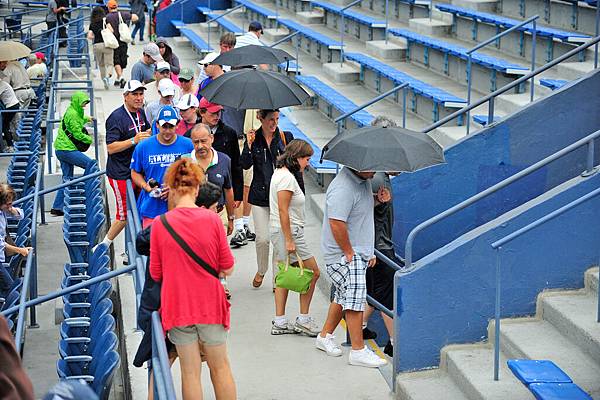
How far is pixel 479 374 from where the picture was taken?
6992 millimetres

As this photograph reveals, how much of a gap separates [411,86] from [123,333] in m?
5.58

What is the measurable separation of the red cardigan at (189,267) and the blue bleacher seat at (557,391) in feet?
5.87

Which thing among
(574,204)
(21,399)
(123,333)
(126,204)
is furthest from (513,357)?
(21,399)

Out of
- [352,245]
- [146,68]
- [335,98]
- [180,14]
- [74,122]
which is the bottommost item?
[180,14]

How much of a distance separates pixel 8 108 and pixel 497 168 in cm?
952

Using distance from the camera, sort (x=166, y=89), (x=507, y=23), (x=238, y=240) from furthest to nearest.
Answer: (x=507, y=23) → (x=238, y=240) → (x=166, y=89)

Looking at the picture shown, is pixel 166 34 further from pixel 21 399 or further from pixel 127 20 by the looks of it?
pixel 21 399

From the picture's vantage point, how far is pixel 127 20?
25203 millimetres

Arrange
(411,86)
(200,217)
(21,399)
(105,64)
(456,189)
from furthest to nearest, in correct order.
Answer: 1. (105,64)
2. (411,86)
3. (456,189)
4. (200,217)
5. (21,399)

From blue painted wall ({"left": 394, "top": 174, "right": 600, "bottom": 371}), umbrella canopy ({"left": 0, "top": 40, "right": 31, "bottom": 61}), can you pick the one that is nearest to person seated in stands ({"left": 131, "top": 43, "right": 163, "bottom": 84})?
umbrella canopy ({"left": 0, "top": 40, "right": 31, "bottom": 61})

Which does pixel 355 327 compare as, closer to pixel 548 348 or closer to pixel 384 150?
pixel 384 150

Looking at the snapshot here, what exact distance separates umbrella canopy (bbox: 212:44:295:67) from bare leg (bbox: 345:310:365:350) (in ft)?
13.8

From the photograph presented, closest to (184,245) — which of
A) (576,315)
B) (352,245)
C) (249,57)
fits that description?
(352,245)

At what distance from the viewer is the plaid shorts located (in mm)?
7539
